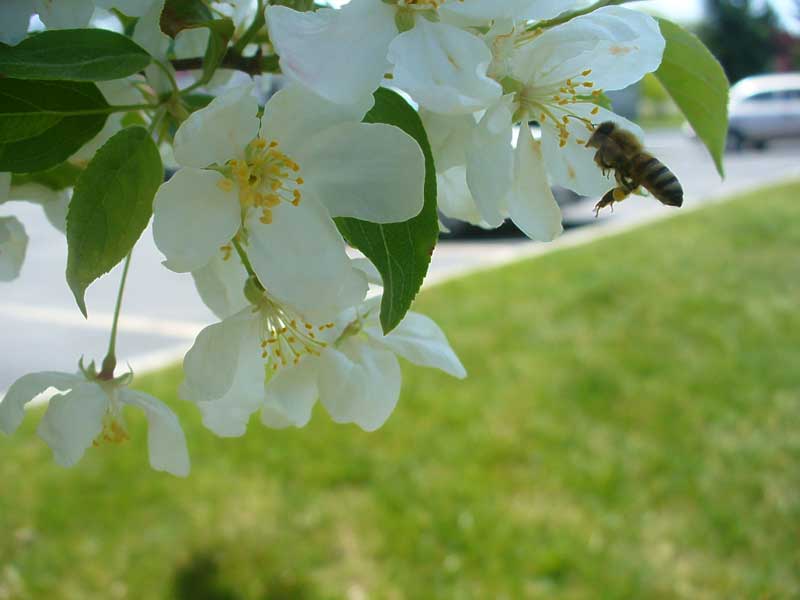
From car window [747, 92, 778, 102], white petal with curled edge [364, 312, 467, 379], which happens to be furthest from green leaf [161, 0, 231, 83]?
car window [747, 92, 778, 102]

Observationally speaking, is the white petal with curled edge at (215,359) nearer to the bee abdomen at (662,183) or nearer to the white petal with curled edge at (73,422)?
the white petal with curled edge at (73,422)

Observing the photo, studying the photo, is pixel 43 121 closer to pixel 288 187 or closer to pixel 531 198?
pixel 288 187

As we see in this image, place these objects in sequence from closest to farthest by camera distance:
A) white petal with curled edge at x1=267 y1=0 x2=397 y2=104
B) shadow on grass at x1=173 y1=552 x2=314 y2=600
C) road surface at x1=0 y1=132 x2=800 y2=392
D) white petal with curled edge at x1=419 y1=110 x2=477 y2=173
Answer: white petal with curled edge at x1=267 y1=0 x2=397 y2=104, white petal with curled edge at x1=419 y1=110 x2=477 y2=173, shadow on grass at x1=173 y1=552 x2=314 y2=600, road surface at x1=0 y1=132 x2=800 y2=392

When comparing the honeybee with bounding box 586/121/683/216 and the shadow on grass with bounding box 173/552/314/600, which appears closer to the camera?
the honeybee with bounding box 586/121/683/216

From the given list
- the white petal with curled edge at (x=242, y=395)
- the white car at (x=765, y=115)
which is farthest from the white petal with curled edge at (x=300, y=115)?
the white car at (x=765, y=115)

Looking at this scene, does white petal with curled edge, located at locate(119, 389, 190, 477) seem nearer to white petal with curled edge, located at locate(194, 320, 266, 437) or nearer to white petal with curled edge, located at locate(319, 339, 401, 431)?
white petal with curled edge, located at locate(194, 320, 266, 437)

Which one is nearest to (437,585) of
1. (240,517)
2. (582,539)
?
(582,539)
